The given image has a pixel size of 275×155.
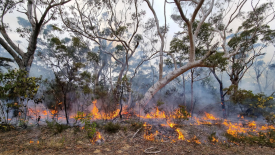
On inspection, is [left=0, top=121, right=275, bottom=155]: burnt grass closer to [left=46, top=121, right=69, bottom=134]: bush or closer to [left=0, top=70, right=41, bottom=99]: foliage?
[left=46, top=121, right=69, bottom=134]: bush

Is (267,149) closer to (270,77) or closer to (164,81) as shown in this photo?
(164,81)

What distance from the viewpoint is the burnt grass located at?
3.48 meters

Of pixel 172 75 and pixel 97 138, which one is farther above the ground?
pixel 172 75

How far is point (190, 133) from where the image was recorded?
5.14 meters

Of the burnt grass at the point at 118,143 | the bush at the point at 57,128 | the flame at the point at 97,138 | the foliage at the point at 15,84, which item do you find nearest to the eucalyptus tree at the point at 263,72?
the burnt grass at the point at 118,143

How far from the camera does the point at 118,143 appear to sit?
13.7 ft

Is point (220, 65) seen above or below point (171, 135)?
above

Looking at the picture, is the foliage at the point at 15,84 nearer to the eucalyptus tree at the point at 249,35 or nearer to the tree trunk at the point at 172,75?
the tree trunk at the point at 172,75

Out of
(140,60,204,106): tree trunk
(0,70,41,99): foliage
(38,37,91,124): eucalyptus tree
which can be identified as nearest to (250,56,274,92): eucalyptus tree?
(140,60,204,106): tree trunk

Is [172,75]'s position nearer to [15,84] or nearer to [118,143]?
[118,143]

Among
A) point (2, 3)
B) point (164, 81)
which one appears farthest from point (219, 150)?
point (2, 3)

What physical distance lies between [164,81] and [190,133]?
3.40 m

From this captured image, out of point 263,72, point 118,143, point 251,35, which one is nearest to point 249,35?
point 251,35

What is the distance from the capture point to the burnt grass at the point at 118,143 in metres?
3.48
